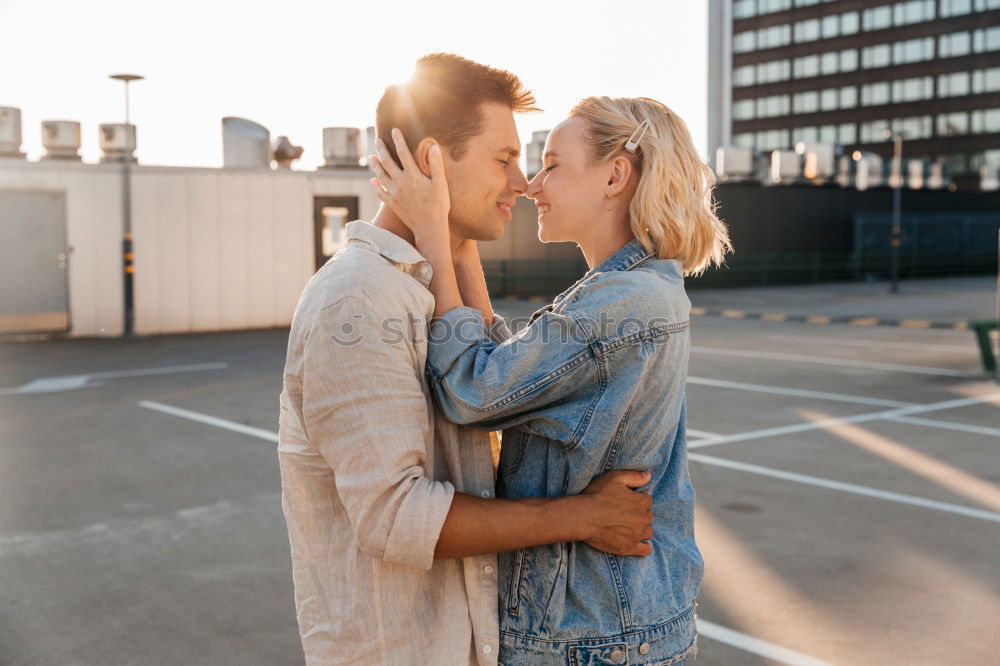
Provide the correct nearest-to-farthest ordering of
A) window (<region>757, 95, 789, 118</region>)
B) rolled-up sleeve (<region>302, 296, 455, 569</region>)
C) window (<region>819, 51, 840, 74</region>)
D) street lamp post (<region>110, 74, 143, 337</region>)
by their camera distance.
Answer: rolled-up sleeve (<region>302, 296, 455, 569</region>)
street lamp post (<region>110, 74, 143, 337</region>)
window (<region>819, 51, 840, 74</region>)
window (<region>757, 95, 789, 118</region>)

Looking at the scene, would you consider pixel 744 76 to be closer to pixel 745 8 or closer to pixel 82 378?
pixel 745 8

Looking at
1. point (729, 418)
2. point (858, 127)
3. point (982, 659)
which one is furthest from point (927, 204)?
point (858, 127)

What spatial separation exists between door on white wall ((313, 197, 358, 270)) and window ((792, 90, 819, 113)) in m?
82.4

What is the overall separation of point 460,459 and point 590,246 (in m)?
0.55

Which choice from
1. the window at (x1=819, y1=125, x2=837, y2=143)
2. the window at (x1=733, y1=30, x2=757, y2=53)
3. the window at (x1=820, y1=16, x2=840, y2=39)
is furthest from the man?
the window at (x1=733, y1=30, x2=757, y2=53)

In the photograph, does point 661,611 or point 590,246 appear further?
point 590,246

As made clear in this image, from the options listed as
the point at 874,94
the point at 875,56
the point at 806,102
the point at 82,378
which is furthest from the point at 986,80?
the point at 82,378

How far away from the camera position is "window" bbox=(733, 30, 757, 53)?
99312 millimetres

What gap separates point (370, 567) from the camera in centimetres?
191

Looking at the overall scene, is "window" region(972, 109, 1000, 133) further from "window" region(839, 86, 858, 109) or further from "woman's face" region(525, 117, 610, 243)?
"woman's face" region(525, 117, 610, 243)

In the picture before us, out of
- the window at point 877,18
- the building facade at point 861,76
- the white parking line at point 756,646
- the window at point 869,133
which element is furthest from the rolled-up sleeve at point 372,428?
the window at point 869,133

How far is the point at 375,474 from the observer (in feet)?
5.84

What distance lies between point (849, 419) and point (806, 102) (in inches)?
3652

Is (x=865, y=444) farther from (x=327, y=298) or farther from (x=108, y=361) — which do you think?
(x=108, y=361)
